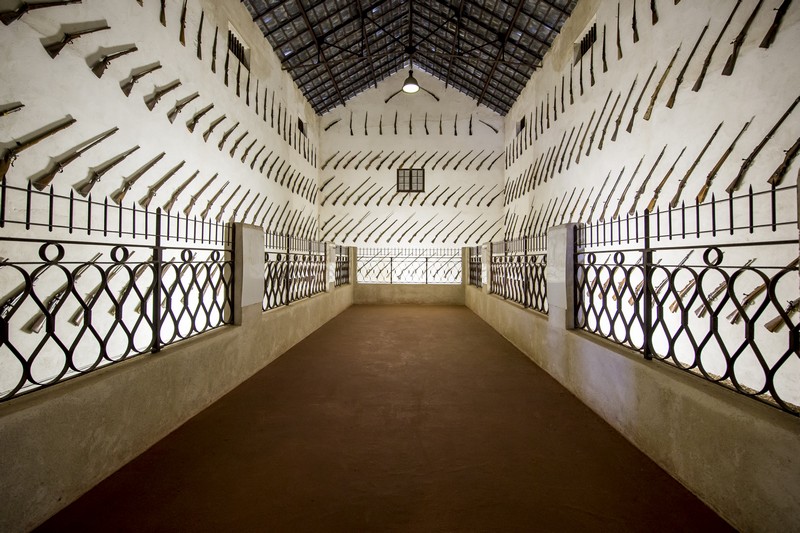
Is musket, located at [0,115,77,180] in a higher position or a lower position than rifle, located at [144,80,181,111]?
lower

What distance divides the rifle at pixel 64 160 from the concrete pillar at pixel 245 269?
1.74 metres

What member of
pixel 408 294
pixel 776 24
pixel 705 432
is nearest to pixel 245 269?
pixel 705 432

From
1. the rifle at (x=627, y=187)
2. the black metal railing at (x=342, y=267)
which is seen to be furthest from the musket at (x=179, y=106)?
the rifle at (x=627, y=187)

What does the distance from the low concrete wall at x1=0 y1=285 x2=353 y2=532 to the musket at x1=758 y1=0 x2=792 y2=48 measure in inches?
206

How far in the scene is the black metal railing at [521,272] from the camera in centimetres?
388

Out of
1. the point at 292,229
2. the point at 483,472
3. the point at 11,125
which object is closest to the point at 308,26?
the point at 292,229

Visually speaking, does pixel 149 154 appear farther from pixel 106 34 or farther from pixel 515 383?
pixel 515 383

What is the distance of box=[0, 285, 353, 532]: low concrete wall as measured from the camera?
1.32 meters

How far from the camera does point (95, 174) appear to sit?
370 cm

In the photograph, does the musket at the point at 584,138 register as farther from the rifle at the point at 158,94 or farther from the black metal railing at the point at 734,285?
the rifle at the point at 158,94

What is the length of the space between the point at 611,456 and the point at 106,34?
18.6 feet

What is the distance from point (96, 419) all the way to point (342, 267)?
6973 millimetres

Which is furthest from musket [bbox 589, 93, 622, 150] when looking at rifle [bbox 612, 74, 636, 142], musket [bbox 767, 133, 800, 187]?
musket [bbox 767, 133, 800, 187]

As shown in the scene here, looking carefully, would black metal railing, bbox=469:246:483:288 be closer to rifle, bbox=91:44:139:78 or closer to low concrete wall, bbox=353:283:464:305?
low concrete wall, bbox=353:283:464:305
